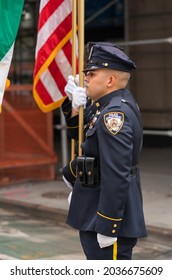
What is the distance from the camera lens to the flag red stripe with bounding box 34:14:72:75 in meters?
4.85

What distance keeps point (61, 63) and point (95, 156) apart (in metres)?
1.64

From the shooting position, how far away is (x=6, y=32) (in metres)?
4.54

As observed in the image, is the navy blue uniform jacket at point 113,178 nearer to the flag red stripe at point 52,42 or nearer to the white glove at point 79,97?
the white glove at point 79,97

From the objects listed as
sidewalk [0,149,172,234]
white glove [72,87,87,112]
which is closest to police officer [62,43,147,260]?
white glove [72,87,87,112]

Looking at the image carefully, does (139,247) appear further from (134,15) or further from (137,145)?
(134,15)

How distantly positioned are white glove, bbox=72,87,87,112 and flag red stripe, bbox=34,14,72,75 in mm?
942

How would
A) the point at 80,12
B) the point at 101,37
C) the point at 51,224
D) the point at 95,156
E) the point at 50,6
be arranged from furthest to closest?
the point at 101,37 < the point at 51,224 < the point at 50,6 < the point at 80,12 < the point at 95,156

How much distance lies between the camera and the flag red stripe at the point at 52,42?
4848 mm

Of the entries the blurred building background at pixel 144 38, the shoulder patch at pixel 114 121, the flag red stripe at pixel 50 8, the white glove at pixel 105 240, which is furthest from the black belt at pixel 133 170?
the blurred building background at pixel 144 38

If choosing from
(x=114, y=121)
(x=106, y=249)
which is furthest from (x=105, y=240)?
(x=114, y=121)

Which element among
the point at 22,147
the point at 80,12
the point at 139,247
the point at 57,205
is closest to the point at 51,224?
the point at 57,205

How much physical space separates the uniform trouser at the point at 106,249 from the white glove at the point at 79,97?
35.1 inches

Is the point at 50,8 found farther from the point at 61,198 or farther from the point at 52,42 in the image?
the point at 61,198

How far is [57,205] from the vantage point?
830 cm
